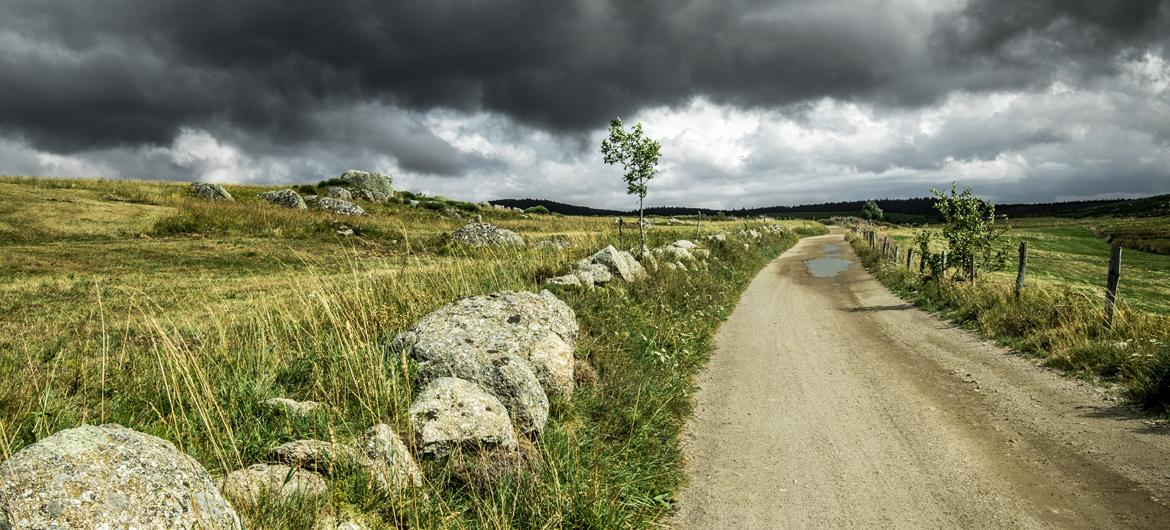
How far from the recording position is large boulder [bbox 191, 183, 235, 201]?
43.2 meters

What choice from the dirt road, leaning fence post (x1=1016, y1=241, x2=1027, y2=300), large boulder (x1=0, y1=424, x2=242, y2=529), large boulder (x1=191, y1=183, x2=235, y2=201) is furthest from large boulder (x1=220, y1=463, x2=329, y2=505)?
large boulder (x1=191, y1=183, x2=235, y2=201)

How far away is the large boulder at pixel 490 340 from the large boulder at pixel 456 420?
780 mm

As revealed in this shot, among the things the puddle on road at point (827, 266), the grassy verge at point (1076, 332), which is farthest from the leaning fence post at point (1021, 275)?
the puddle on road at point (827, 266)

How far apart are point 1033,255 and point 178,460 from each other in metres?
59.7

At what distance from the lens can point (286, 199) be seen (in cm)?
4384

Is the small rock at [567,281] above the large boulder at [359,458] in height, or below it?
above

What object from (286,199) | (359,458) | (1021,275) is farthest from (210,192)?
(1021,275)

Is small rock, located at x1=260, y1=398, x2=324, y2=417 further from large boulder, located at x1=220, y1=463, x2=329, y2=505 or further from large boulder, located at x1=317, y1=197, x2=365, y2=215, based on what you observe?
large boulder, located at x1=317, y1=197, x2=365, y2=215

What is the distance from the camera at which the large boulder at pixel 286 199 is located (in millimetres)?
43247

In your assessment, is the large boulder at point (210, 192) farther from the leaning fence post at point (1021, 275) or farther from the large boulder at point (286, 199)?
the leaning fence post at point (1021, 275)

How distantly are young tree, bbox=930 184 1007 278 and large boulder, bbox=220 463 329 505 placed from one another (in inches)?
798

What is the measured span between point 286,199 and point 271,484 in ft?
153

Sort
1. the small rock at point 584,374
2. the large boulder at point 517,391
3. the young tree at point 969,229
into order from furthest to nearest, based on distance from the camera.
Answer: the young tree at point 969,229 → the small rock at point 584,374 → the large boulder at point 517,391

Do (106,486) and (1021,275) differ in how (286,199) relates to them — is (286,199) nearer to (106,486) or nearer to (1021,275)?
(106,486)
